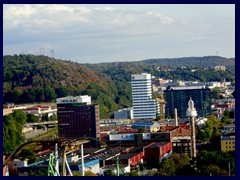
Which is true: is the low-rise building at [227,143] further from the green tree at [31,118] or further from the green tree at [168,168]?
the green tree at [31,118]

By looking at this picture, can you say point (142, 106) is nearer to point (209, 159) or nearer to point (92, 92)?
point (92, 92)

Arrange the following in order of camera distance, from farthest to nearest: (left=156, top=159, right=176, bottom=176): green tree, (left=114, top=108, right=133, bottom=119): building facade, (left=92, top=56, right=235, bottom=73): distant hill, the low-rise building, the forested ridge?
1. (left=92, top=56, right=235, bottom=73): distant hill
2. the forested ridge
3. (left=114, top=108, right=133, bottom=119): building facade
4. the low-rise building
5. (left=156, top=159, right=176, bottom=176): green tree

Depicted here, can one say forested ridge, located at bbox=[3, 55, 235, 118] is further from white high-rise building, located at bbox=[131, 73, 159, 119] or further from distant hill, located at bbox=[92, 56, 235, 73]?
distant hill, located at bbox=[92, 56, 235, 73]

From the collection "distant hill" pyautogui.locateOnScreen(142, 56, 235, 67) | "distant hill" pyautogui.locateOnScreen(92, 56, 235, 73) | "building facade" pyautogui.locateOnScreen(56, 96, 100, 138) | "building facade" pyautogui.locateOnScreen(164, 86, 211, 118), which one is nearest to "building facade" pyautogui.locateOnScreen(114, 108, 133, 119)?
"building facade" pyautogui.locateOnScreen(164, 86, 211, 118)

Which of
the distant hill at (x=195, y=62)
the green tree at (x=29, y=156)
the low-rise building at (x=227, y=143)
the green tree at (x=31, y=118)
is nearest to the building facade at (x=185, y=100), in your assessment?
the green tree at (x=31, y=118)
